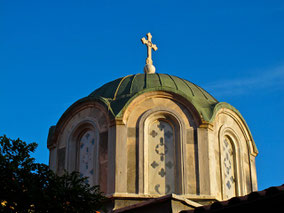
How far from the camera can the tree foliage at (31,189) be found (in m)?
12.6

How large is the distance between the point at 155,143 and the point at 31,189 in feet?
23.6

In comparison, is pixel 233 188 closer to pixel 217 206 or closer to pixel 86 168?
pixel 86 168

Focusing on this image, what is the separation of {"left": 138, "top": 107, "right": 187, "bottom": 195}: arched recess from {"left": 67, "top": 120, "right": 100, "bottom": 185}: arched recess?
139 cm

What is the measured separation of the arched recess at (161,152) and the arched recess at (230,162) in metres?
1.33

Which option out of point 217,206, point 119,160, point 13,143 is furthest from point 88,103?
point 217,206

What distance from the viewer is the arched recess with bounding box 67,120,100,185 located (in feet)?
64.2

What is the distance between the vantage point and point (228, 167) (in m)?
20.2

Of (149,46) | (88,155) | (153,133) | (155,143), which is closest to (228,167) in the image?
(155,143)

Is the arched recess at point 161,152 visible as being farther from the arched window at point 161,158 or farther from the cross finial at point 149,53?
the cross finial at point 149,53

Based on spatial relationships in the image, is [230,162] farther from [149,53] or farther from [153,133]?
[149,53]

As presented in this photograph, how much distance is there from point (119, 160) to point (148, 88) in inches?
94.9

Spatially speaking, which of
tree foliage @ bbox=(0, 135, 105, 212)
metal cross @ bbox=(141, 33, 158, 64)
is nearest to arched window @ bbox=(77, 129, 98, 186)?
metal cross @ bbox=(141, 33, 158, 64)

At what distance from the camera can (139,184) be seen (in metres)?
18.5

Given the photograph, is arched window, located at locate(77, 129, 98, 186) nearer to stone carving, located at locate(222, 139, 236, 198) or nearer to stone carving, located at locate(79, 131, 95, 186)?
stone carving, located at locate(79, 131, 95, 186)
